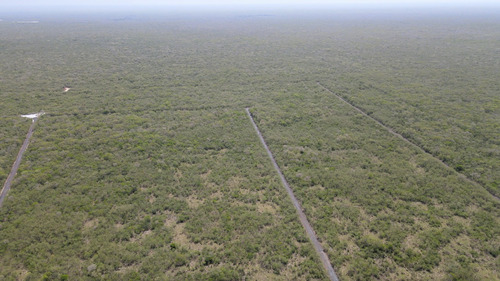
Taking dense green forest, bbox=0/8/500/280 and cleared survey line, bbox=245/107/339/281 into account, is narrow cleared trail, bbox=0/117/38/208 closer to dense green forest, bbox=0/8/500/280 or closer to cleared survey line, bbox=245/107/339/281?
dense green forest, bbox=0/8/500/280

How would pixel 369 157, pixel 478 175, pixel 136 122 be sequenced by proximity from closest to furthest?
pixel 478 175, pixel 369 157, pixel 136 122

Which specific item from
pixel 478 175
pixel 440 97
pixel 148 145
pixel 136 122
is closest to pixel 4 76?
pixel 136 122

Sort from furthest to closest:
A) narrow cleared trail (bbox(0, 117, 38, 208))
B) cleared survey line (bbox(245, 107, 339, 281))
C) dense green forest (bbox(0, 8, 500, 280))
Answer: narrow cleared trail (bbox(0, 117, 38, 208))
dense green forest (bbox(0, 8, 500, 280))
cleared survey line (bbox(245, 107, 339, 281))

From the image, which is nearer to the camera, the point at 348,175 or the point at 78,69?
the point at 348,175

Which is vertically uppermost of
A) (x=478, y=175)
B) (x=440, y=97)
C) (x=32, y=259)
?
(x=440, y=97)

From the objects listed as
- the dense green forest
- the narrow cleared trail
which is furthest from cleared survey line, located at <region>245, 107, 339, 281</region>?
the narrow cleared trail

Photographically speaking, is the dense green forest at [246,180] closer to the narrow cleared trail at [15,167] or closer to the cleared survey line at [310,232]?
the cleared survey line at [310,232]

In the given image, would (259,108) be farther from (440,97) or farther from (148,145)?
(440,97)

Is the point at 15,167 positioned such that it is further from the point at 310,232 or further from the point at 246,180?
the point at 310,232

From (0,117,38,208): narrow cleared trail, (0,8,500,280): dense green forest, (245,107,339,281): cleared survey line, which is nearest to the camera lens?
(245,107,339,281): cleared survey line
